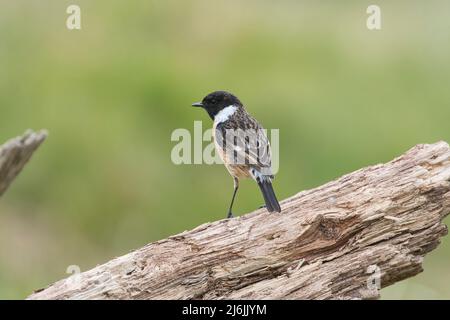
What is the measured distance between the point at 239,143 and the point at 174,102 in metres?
4.66

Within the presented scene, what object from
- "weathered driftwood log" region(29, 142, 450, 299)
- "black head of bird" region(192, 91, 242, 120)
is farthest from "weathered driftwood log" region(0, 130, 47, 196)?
"black head of bird" region(192, 91, 242, 120)

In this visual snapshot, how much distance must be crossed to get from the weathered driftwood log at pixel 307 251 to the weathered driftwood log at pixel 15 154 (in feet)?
3.88

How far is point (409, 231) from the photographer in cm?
672

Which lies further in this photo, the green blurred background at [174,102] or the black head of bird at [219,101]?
the green blurred background at [174,102]

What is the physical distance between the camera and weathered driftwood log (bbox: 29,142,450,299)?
21.3ft

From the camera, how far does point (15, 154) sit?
5391 mm

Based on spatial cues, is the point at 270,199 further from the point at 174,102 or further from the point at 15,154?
the point at 174,102

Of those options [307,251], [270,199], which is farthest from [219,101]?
[307,251]

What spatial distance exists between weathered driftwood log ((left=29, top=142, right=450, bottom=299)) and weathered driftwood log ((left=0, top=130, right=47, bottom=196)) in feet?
3.88

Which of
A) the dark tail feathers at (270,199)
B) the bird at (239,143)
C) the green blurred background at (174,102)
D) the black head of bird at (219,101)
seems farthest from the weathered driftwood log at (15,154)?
the green blurred background at (174,102)

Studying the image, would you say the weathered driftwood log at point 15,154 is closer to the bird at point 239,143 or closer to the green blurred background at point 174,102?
the bird at point 239,143

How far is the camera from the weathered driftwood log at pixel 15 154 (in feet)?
17.6

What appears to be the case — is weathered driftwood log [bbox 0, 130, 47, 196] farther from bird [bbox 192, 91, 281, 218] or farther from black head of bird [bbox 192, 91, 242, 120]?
black head of bird [bbox 192, 91, 242, 120]
